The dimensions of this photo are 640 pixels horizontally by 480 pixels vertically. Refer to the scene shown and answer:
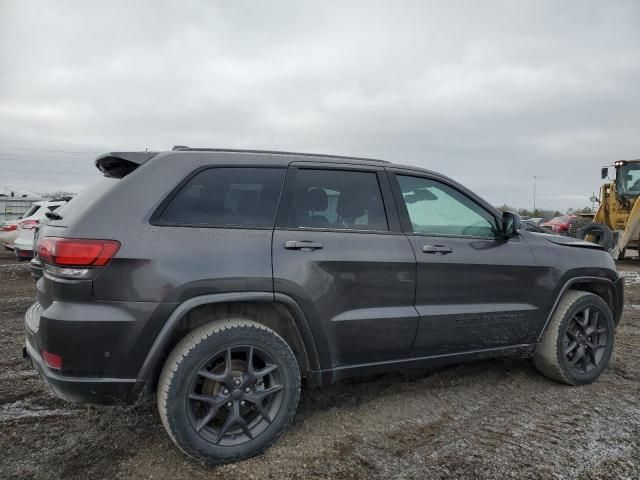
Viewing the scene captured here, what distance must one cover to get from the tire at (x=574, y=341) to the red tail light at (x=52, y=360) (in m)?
3.35

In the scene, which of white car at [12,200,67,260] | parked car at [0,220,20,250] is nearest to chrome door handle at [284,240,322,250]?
white car at [12,200,67,260]

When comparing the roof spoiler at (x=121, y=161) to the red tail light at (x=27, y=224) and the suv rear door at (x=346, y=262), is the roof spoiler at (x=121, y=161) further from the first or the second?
the red tail light at (x=27, y=224)

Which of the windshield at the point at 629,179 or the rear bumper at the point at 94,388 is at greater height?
the windshield at the point at 629,179

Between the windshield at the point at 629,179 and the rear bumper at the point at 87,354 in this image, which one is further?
the windshield at the point at 629,179

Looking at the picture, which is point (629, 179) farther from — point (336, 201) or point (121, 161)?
point (121, 161)

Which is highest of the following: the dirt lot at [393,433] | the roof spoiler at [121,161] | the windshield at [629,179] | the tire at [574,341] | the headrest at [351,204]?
the windshield at [629,179]

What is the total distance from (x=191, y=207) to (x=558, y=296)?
9.37ft

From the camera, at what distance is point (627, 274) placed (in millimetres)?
10250

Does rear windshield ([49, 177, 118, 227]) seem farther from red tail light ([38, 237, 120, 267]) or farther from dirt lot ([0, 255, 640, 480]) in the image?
dirt lot ([0, 255, 640, 480])

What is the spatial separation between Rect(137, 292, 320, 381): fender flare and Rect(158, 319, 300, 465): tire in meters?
0.10

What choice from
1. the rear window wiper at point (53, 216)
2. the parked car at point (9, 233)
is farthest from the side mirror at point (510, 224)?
the parked car at point (9, 233)

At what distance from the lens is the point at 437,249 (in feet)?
10.4

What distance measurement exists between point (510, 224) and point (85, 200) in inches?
113

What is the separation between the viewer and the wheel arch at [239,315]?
2.44 meters
